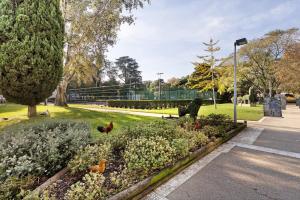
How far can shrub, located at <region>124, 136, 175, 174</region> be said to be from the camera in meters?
3.42

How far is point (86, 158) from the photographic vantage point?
345 centimetres

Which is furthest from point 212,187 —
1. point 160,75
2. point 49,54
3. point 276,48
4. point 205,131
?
point 160,75

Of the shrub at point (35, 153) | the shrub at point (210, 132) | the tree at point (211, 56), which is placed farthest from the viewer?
the tree at point (211, 56)

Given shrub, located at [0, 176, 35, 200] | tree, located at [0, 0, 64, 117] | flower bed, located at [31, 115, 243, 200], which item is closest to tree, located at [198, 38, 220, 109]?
tree, located at [0, 0, 64, 117]

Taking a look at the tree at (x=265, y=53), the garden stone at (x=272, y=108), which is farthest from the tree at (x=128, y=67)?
the garden stone at (x=272, y=108)

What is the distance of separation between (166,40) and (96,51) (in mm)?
5881

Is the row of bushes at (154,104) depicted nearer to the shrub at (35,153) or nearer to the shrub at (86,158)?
the shrub at (35,153)

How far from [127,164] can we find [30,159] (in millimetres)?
1586

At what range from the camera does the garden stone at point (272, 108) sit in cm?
1203

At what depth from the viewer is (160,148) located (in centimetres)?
382

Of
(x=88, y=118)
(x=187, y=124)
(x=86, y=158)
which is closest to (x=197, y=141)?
(x=187, y=124)

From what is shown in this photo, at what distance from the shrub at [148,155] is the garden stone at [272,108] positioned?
1054 cm

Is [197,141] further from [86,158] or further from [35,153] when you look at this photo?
[35,153]

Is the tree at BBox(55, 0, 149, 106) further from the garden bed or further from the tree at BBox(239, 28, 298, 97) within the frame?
the tree at BBox(239, 28, 298, 97)
